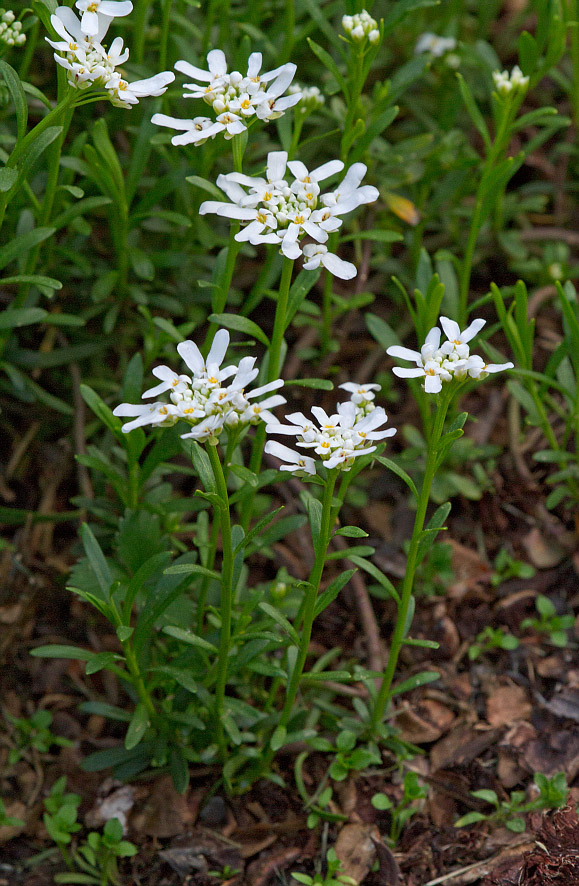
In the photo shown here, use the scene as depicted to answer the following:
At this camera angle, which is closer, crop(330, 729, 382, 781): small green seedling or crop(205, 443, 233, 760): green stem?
crop(205, 443, 233, 760): green stem

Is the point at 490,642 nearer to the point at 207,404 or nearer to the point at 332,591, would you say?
the point at 332,591

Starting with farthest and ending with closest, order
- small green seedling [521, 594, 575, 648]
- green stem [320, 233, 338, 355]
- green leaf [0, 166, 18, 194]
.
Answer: green stem [320, 233, 338, 355], small green seedling [521, 594, 575, 648], green leaf [0, 166, 18, 194]

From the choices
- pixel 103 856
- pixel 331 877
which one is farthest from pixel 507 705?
pixel 103 856

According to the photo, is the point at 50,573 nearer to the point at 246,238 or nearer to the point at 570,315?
the point at 246,238

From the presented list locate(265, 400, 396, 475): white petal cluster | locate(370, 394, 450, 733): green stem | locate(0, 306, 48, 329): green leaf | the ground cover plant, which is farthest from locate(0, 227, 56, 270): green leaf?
locate(370, 394, 450, 733): green stem

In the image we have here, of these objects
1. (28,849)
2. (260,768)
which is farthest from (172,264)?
(28,849)

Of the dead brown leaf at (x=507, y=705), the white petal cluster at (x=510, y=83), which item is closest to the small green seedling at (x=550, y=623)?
the dead brown leaf at (x=507, y=705)

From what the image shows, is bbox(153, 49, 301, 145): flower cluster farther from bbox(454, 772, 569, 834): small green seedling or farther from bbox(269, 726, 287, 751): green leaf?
bbox(454, 772, 569, 834): small green seedling
